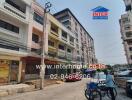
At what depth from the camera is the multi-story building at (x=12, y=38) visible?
53.5 ft

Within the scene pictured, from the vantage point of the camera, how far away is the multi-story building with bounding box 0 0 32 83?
53.5 feet

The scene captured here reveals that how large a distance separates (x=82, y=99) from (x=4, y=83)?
10.3 m

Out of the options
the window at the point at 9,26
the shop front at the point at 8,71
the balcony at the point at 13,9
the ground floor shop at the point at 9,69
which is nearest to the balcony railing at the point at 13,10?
the balcony at the point at 13,9

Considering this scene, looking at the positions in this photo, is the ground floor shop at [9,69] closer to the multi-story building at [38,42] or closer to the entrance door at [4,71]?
the entrance door at [4,71]

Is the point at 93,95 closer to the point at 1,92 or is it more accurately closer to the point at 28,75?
the point at 1,92

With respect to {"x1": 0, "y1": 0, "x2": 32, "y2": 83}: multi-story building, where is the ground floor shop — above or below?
below

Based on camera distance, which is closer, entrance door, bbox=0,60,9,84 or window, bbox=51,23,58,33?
entrance door, bbox=0,60,9,84

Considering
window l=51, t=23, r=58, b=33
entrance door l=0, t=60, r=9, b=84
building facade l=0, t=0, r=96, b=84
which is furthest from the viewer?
window l=51, t=23, r=58, b=33

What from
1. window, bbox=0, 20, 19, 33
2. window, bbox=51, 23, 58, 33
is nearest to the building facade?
window, bbox=0, 20, 19, 33

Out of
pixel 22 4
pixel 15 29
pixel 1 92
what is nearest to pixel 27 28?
pixel 15 29

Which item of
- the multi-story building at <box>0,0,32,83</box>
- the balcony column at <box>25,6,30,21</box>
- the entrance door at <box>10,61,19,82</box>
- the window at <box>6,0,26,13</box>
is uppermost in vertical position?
the window at <box>6,0,26,13</box>

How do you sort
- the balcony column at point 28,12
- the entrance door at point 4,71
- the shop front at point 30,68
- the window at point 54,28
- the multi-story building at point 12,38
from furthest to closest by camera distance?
the window at point 54,28, the balcony column at point 28,12, the shop front at point 30,68, the multi-story building at point 12,38, the entrance door at point 4,71

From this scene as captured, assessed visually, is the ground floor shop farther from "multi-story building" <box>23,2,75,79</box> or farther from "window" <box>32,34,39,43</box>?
"window" <box>32,34,39,43</box>

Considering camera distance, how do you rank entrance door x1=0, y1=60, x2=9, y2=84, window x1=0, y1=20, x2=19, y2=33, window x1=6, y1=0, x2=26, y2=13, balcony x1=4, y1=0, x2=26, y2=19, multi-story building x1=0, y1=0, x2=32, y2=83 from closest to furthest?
1. entrance door x1=0, y1=60, x2=9, y2=84
2. multi-story building x1=0, y1=0, x2=32, y2=83
3. balcony x1=4, y1=0, x2=26, y2=19
4. window x1=0, y1=20, x2=19, y2=33
5. window x1=6, y1=0, x2=26, y2=13
